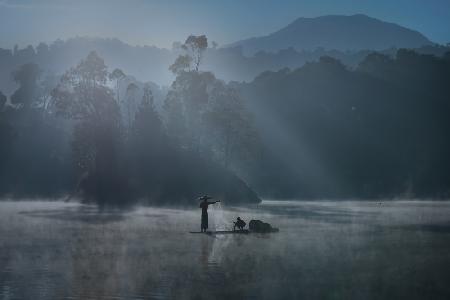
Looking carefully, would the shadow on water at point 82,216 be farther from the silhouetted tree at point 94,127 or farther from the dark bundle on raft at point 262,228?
the silhouetted tree at point 94,127

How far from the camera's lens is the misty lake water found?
81.9ft

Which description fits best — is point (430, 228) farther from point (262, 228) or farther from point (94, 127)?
point (94, 127)

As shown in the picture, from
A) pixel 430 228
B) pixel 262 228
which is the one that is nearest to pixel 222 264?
pixel 262 228

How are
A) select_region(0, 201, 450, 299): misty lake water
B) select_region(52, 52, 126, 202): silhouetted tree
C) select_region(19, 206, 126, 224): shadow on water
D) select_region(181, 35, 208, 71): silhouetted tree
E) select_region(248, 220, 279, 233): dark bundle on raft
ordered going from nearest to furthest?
select_region(0, 201, 450, 299): misty lake water
select_region(248, 220, 279, 233): dark bundle on raft
select_region(19, 206, 126, 224): shadow on water
select_region(52, 52, 126, 202): silhouetted tree
select_region(181, 35, 208, 71): silhouetted tree

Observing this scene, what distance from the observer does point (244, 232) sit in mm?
54281

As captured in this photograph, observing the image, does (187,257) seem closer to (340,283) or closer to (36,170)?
(340,283)

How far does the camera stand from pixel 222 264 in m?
32.9

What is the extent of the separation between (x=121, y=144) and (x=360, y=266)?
323 ft

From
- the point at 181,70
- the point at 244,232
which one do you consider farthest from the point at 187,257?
the point at 181,70

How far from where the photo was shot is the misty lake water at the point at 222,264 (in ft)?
81.9

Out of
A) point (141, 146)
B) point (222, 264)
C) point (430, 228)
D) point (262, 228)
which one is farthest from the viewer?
point (141, 146)

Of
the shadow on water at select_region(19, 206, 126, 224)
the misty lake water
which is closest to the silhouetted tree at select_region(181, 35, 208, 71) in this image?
the shadow on water at select_region(19, 206, 126, 224)

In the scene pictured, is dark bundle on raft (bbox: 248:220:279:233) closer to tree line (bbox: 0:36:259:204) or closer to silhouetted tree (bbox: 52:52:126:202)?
tree line (bbox: 0:36:259:204)

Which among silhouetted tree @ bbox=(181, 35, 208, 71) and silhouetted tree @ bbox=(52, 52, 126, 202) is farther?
silhouetted tree @ bbox=(181, 35, 208, 71)
